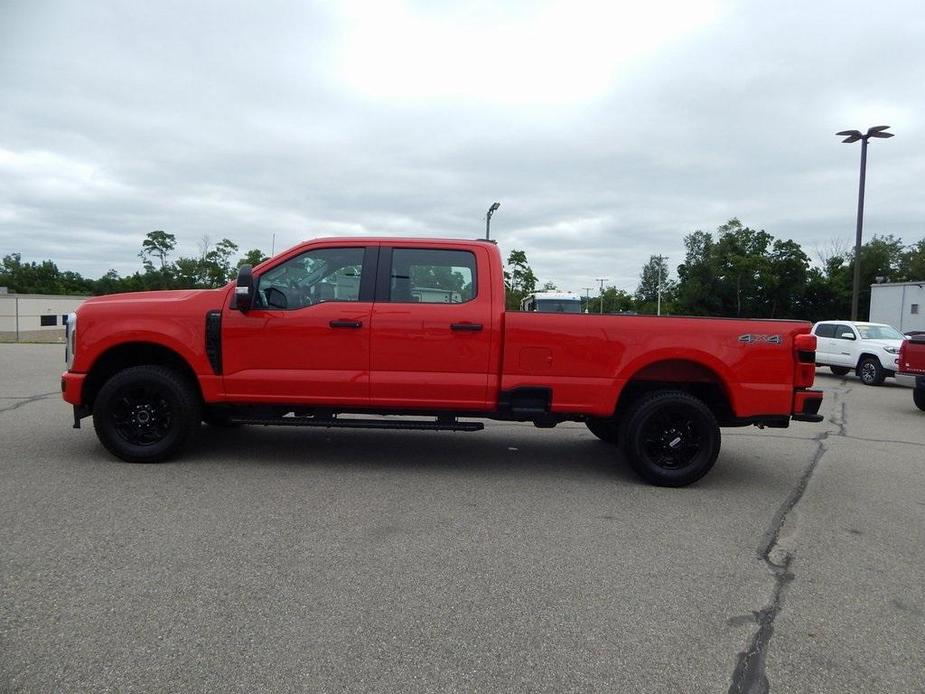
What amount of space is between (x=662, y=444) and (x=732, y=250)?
46.5 meters

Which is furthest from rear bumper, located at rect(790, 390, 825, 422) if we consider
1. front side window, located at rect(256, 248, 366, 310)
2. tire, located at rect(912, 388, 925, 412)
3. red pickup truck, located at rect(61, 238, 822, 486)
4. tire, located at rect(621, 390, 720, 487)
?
tire, located at rect(912, 388, 925, 412)

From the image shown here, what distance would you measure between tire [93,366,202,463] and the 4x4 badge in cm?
475

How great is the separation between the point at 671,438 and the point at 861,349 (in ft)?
44.9

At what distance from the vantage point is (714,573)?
12.8 feet

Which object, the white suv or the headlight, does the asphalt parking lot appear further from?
the white suv

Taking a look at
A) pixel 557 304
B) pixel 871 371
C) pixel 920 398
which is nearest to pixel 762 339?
pixel 920 398

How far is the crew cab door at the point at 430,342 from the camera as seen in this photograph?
5711 mm

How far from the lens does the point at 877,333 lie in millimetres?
17266

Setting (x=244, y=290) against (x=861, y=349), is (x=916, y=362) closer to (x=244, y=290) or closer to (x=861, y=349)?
(x=861, y=349)

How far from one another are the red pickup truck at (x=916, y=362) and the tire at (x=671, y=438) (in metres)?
7.61

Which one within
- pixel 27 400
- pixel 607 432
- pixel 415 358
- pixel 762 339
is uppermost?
pixel 762 339

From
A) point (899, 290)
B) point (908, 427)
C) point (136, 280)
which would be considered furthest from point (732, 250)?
point (136, 280)

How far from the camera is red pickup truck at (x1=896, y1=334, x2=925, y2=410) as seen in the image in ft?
36.3

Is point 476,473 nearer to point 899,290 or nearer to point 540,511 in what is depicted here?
point 540,511
